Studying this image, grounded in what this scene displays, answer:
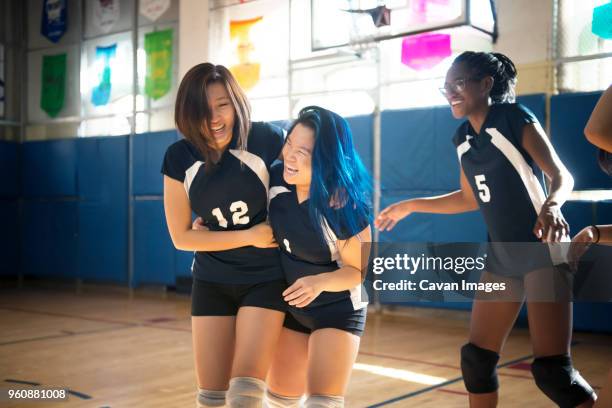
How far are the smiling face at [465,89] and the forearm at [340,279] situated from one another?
2.72ft

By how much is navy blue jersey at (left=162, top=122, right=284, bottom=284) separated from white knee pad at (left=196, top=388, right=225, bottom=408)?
386mm

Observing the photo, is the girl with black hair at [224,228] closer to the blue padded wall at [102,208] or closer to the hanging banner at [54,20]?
the blue padded wall at [102,208]

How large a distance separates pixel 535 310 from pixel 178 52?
806 cm

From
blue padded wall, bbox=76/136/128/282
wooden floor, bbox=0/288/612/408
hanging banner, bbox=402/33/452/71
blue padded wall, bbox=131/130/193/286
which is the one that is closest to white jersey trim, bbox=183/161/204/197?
wooden floor, bbox=0/288/612/408

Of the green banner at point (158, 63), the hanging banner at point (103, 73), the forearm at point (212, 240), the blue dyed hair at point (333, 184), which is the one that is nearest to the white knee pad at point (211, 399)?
the forearm at point (212, 240)

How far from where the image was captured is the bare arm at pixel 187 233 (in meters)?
2.44

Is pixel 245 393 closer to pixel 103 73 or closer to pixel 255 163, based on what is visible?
pixel 255 163

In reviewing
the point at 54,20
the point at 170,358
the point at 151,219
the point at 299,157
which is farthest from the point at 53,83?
the point at 299,157

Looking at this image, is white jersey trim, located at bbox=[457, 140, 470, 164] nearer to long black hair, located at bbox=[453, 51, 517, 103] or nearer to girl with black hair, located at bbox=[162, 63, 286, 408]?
long black hair, located at bbox=[453, 51, 517, 103]

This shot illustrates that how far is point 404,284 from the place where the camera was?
289cm

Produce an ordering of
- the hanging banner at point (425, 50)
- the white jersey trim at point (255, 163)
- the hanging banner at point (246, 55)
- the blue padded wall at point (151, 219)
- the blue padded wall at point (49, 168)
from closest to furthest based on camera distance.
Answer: the white jersey trim at point (255, 163), the hanging banner at point (425, 50), the hanging banner at point (246, 55), the blue padded wall at point (151, 219), the blue padded wall at point (49, 168)

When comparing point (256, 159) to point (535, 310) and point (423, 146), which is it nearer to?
point (535, 310)

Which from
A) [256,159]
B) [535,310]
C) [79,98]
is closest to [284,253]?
[256,159]

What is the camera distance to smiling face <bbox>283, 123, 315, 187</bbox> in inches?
93.0
